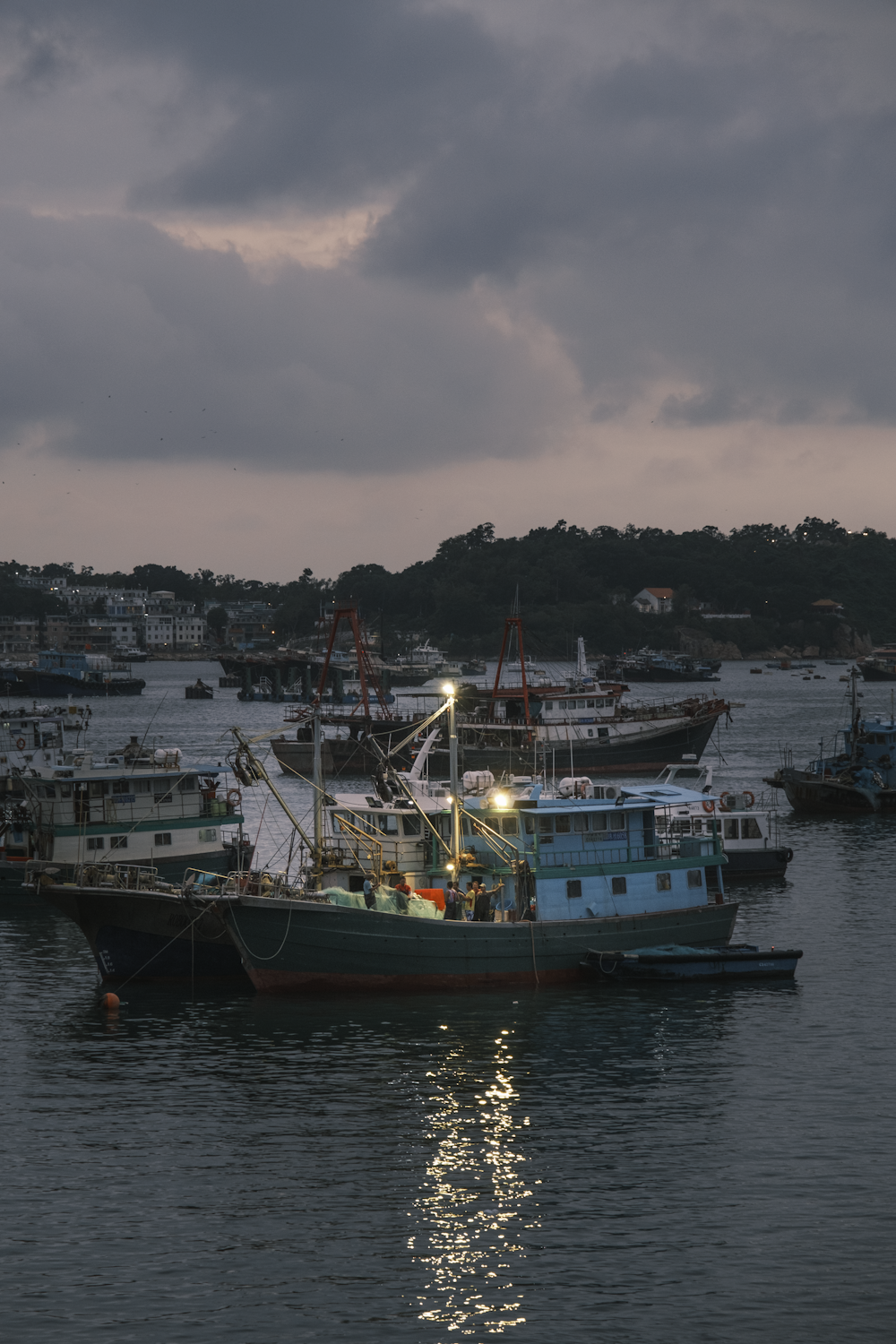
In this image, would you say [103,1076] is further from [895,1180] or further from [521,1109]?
[895,1180]

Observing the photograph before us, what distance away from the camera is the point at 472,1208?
28016 mm

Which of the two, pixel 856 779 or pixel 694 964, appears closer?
pixel 694 964

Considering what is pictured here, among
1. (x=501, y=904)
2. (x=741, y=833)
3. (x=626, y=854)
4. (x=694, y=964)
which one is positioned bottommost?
(x=694, y=964)

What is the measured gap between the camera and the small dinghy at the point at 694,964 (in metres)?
44.1

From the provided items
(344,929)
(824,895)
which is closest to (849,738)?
(824,895)

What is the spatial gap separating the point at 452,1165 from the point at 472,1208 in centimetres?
228

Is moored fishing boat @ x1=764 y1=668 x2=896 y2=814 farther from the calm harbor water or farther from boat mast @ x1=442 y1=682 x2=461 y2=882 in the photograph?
boat mast @ x1=442 y1=682 x2=461 y2=882

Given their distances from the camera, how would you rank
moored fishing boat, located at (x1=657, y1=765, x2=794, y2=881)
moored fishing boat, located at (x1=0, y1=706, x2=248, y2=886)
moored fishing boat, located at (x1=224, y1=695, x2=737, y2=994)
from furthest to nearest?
moored fishing boat, located at (x1=657, y1=765, x2=794, y2=881), moored fishing boat, located at (x1=0, y1=706, x2=248, y2=886), moored fishing boat, located at (x1=224, y1=695, x2=737, y2=994)

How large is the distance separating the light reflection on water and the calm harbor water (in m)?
0.07

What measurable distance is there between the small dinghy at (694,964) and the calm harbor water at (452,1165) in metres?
0.70

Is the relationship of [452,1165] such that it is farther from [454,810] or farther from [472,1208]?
[454,810]

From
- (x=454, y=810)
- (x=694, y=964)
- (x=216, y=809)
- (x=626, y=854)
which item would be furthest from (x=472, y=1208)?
(x=216, y=809)

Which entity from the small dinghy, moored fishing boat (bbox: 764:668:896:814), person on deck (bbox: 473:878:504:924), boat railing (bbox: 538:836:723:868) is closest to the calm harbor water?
the small dinghy

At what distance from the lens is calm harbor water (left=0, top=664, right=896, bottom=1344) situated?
24.1 meters
